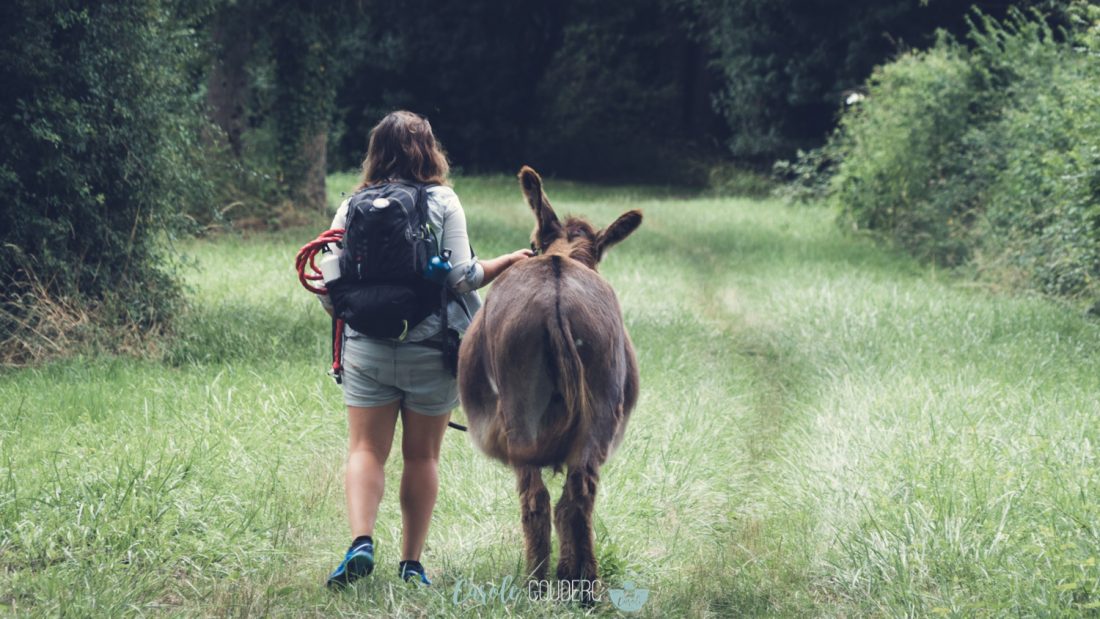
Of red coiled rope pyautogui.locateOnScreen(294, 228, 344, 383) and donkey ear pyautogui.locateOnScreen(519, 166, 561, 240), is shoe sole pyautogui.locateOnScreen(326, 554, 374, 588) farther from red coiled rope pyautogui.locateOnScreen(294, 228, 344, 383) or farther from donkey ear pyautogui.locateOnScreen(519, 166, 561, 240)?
donkey ear pyautogui.locateOnScreen(519, 166, 561, 240)

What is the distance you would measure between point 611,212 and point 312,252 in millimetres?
19066

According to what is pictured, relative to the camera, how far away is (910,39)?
29.7 m

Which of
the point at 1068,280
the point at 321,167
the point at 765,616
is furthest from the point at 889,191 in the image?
the point at 765,616

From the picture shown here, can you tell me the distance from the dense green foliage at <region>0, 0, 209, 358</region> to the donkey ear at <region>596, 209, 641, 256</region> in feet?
16.9

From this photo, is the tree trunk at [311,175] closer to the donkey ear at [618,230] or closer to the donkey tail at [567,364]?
the donkey ear at [618,230]

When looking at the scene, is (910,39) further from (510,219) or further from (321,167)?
(321,167)

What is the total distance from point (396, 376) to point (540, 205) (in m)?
0.93

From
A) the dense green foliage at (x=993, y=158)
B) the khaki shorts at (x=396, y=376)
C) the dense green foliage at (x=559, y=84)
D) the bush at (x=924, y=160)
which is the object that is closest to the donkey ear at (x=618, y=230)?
the khaki shorts at (x=396, y=376)

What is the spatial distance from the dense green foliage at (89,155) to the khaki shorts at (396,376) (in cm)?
460

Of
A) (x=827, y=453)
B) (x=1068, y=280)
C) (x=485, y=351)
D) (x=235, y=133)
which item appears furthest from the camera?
(x=235, y=133)

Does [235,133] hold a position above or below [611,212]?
above

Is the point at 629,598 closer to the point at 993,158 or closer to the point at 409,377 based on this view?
the point at 409,377

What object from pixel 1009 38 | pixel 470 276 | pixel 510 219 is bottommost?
pixel 510 219

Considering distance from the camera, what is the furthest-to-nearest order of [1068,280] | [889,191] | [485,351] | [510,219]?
[510,219]
[889,191]
[1068,280]
[485,351]
